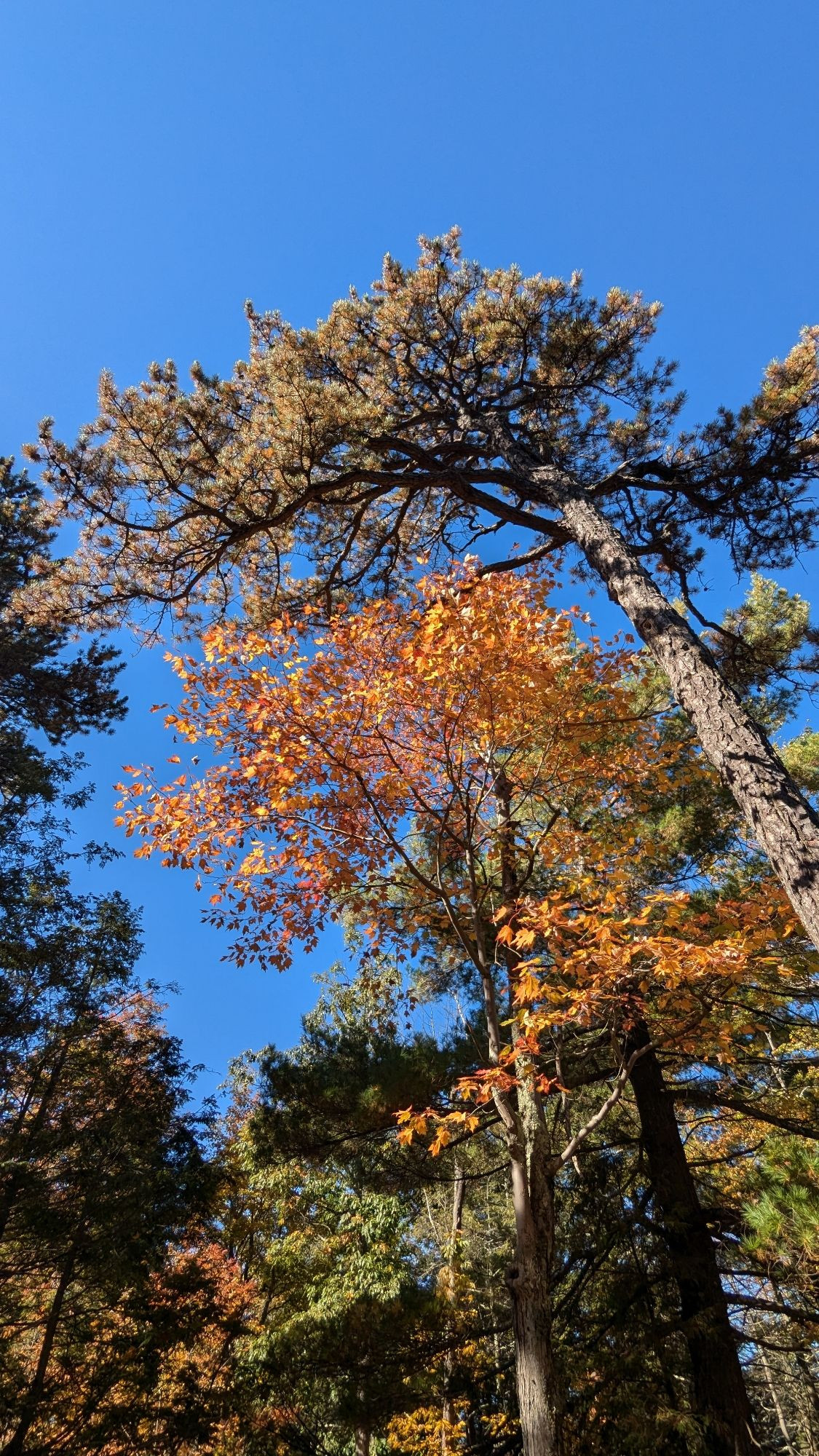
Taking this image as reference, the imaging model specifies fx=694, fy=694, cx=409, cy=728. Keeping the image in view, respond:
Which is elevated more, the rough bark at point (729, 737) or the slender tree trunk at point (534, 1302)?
the rough bark at point (729, 737)

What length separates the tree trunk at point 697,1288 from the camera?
172 inches

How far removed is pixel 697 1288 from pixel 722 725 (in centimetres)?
399

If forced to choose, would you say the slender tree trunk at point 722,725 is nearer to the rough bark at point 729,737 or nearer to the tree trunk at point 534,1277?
the rough bark at point 729,737

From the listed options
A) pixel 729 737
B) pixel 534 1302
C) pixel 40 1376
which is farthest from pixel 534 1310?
pixel 40 1376

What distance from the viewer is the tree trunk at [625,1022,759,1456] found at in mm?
4379

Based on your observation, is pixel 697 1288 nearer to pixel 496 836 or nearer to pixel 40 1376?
pixel 496 836

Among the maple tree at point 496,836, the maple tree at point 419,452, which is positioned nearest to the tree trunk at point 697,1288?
the maple tree at point 496,836

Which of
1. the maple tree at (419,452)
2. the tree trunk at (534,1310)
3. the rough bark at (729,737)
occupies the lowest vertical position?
the tree trunk at (534,1310)

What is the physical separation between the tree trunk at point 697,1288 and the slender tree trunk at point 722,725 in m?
1.48

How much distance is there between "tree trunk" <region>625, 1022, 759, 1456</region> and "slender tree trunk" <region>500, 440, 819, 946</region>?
1.48 meters

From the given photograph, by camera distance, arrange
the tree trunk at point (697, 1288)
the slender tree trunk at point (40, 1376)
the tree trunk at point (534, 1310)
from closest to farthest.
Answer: the tree trunk at point (534, 1310) < the tree trunk at point (697, 1288) < the slender tree trunk at point (40, 1376)

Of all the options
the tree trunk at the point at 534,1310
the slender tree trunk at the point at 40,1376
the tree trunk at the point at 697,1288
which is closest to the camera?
the tree trunk at the point at 534,1310

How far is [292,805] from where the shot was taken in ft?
16.8

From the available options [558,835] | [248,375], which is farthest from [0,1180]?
[248,375]
